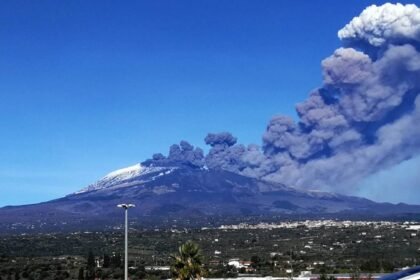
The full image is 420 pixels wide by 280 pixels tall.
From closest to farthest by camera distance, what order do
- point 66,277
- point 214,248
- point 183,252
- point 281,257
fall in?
point 183,252, point 66,277, point 281,257, point 214,248

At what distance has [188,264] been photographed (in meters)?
38.4

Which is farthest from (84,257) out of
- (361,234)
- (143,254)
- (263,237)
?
(361,234)

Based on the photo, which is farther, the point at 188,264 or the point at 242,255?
the point at 242,255

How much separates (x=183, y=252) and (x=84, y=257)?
75.1 meters

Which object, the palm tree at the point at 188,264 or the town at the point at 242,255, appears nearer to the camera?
the palm tree at the point at 188,264

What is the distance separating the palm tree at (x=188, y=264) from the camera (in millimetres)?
38344

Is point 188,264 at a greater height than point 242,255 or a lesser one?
lesser

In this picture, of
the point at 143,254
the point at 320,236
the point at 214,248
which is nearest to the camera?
the point at 143,254

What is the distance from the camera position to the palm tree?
38.3 m

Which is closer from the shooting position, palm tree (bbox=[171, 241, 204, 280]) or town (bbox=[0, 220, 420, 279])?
palm tree (bbox=[171, 241, 204, 280])

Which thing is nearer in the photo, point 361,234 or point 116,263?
point 116,263

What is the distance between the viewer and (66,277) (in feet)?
259

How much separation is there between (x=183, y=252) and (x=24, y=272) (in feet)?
160

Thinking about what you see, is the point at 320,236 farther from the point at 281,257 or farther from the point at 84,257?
the point at 84,257
